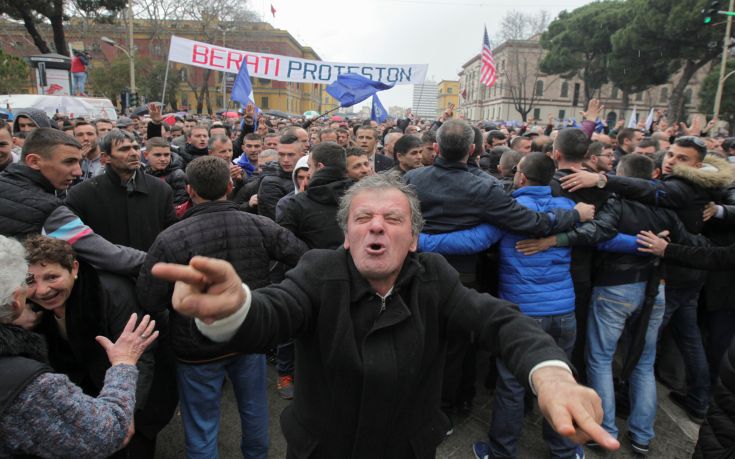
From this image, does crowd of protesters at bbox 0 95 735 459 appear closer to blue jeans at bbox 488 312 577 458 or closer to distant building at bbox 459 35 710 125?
blue jeans at bbox 488 312 577 458

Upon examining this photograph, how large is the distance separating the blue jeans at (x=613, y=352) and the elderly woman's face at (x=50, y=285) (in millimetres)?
3321

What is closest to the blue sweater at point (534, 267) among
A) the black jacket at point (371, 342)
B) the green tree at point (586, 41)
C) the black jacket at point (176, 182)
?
the black jacket at point (371, 342)

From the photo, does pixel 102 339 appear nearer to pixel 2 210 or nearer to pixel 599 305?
pixel 2 210

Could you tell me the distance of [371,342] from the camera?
5.30 feet

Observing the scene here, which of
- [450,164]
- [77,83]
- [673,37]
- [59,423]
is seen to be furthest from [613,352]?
[673,37]

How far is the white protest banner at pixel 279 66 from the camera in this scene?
1002cm

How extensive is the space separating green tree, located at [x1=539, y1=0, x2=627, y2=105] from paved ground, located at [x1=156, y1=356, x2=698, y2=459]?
49.1 meters

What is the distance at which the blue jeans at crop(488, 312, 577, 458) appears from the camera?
2973 mm

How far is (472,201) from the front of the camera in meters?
3.07

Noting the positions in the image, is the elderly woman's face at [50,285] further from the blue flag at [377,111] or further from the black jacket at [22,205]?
the blue flag at [377,111]

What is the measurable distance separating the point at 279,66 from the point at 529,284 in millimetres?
9278

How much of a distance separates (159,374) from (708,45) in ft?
139

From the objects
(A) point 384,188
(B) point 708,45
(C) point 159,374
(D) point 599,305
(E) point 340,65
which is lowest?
(C) point 159,374

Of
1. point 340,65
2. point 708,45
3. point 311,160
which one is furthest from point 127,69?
point 708,45
